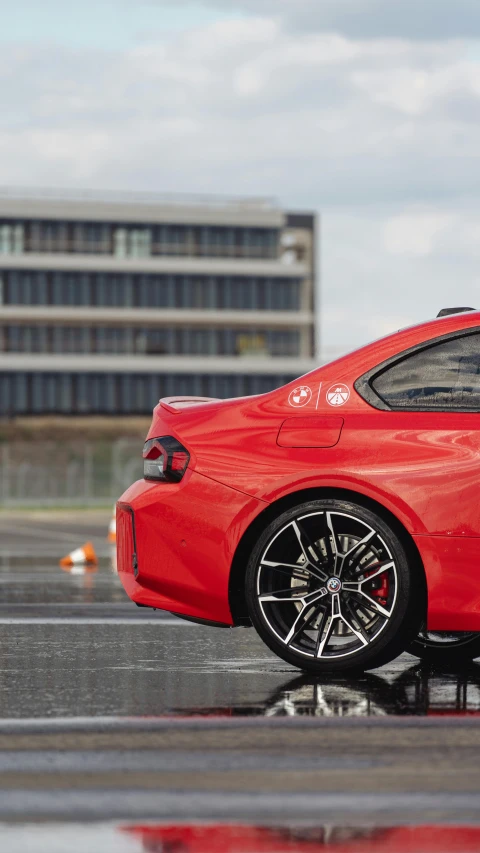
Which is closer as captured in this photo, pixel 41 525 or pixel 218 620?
pixel 218 620

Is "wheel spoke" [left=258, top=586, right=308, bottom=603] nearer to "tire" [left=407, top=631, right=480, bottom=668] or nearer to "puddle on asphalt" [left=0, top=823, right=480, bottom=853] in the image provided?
"tire" [left=407, top=631, right=480, bottom=668]

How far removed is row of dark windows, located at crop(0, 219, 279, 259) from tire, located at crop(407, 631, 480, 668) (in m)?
85.5

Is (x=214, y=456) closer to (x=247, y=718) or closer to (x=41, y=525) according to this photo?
(x=247, y=718)

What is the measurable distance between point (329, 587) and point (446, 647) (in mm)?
1154

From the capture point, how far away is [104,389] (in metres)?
91.8

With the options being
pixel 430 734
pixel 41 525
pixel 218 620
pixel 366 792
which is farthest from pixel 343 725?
pixel 41 525

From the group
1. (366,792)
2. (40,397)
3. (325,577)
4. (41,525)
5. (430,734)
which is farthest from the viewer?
(40,397)

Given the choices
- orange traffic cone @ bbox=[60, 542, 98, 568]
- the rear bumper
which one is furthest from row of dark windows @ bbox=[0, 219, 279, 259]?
the rear bumper

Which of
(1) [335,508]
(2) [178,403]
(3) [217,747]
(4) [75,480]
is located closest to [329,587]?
(1) [335,508]

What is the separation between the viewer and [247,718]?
5348 mm

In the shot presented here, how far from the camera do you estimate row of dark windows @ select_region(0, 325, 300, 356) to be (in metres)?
90.4

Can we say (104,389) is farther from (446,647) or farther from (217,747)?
(217,747)

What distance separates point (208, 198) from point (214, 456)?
90.1 metres

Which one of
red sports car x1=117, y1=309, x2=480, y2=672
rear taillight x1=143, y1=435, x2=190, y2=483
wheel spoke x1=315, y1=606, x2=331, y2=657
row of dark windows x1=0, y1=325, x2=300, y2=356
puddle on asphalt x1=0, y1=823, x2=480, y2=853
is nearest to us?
puddle on asphalt x1=0, y1=823, x2=480, y2=853
